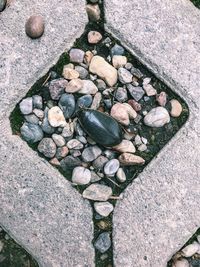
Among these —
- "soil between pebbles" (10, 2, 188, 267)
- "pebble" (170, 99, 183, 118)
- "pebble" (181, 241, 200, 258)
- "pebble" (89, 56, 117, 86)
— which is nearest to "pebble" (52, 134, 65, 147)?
"soil between pebbles" (10, 2, 188, 267)

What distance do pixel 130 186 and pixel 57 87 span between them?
1.16 feet

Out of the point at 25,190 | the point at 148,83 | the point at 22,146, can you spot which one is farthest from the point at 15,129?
the point at 148,83

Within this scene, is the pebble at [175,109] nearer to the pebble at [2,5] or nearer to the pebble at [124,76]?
the pebble at [124,76]

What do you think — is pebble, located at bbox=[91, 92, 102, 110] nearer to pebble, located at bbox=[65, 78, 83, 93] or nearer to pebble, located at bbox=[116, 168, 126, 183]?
pebble, located at bbox=[65, 78, 83, 93]

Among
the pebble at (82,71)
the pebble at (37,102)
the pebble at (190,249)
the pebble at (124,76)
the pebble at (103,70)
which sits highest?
the pebble at (124,76)

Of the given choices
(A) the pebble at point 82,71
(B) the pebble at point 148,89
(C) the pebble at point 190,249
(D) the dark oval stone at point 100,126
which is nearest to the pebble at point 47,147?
(D) the dark oval stone at point 100,126

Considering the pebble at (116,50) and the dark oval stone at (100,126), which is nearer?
the dark oval stone at (100,126)

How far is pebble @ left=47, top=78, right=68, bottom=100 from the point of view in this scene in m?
1.54

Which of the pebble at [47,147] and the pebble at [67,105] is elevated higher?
the pebble at [67,105]

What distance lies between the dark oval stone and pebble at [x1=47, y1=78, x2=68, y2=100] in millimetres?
→ 86

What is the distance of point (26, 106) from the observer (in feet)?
5.00

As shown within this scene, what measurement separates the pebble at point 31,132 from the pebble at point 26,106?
1.5 inches

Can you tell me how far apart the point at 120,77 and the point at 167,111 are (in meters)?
0.17

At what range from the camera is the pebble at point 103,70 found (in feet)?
5.13
